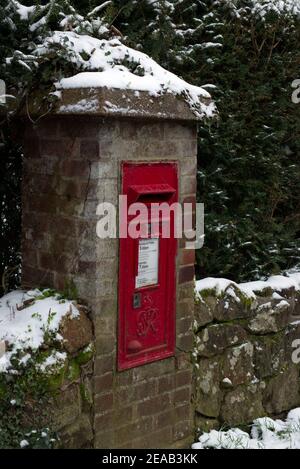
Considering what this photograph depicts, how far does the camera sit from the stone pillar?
11.3ft

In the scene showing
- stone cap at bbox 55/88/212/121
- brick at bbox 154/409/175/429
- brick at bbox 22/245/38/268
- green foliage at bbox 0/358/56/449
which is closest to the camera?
green foliage at bbox 0/358/56/449

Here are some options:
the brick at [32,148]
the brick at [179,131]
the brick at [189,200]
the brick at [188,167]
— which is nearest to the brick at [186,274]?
the brick at [189,200]

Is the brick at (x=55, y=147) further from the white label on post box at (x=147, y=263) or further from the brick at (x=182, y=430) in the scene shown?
the brick at (x=182, y=430)

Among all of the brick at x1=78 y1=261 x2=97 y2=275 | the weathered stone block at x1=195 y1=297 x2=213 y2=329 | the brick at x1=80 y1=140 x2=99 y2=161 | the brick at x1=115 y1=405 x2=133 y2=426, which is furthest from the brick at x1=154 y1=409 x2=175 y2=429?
the brick at x1=80 y1=140 x2=99 y2=161

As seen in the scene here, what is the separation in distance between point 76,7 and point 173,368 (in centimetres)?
235

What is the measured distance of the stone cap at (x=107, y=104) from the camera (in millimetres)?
3287

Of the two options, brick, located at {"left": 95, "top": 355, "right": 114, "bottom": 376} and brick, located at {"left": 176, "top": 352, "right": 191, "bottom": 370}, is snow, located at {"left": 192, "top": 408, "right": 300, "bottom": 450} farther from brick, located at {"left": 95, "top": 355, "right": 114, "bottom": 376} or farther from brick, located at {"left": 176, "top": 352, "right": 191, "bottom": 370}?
brick, located at {"left": 95, "top": 355, "right": 114, "bottom": 376}

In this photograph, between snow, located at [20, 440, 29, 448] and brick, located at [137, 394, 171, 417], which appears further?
brick, located at [137, 394, 171, 417]

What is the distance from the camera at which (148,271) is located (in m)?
3.79

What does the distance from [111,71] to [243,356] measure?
2285mm

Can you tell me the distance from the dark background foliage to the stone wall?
1.53ft

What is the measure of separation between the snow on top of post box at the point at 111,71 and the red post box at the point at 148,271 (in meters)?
0.42

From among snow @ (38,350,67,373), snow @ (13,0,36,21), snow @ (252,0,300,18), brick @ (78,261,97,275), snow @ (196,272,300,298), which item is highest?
snow @ (252,0,300,18)

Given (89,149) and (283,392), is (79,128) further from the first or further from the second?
(283,392)
